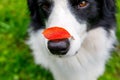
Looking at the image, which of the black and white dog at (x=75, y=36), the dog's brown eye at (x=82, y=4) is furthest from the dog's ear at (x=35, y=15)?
the dog's brown eye at (x=82, y=4)

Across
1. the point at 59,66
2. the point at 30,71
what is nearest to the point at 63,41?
the point at 59,66

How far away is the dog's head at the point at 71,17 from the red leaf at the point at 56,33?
2 cm

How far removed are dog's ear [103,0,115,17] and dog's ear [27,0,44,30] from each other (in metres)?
0.42

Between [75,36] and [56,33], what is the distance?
0.41 feet

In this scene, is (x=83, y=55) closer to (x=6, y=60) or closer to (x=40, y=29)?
(x=40, y=29)

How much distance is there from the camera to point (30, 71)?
2.92m

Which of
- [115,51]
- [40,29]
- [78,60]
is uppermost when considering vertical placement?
[40,29]

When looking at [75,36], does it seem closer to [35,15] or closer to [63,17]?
[63,17]

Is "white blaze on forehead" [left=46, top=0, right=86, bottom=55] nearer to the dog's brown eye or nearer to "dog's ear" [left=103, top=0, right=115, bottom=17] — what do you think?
the dog's brown eye

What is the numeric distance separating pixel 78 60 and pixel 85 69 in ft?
0.33

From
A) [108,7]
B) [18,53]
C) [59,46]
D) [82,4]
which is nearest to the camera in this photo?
[59,46]

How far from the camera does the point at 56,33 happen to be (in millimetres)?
2041

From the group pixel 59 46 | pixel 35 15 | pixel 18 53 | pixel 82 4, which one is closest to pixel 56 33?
pixel 59 46

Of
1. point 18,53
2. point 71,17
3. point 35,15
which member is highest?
point 71,17
